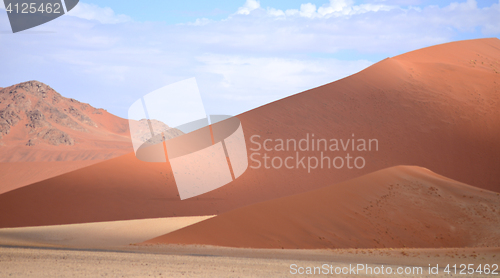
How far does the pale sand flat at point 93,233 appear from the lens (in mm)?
16375

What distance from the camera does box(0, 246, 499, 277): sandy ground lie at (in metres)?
9.38

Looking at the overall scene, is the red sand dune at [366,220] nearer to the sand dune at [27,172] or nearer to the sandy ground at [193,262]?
the sandy ground at [193,262]

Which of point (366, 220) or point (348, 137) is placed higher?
point (348, 137)

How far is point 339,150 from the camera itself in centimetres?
2923

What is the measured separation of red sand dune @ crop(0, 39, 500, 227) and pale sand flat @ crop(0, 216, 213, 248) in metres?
2.36

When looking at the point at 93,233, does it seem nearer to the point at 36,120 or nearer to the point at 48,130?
the point at 48,130

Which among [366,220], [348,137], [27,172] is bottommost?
[366,220]

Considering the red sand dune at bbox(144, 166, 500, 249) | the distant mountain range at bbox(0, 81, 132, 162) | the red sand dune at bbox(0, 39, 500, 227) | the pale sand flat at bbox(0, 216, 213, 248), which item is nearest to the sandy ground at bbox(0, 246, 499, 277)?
the red sand dune at bbox(144, 166, 500, 249)

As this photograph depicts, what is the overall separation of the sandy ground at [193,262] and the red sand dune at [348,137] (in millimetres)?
9794

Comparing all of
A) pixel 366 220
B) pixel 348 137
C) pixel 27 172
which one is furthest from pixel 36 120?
pixel 366 220

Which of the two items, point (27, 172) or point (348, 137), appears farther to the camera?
point (27, 172)

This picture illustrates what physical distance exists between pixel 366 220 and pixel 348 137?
1518cm

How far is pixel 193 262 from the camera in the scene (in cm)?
1113

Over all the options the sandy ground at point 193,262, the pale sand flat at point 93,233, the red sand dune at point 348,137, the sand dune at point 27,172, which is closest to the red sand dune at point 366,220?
the sandy ground at point 193,262
